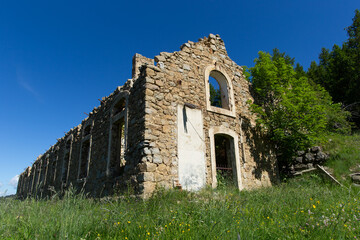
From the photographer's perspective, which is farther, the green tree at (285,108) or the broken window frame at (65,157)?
the broken window frame at (65,157)

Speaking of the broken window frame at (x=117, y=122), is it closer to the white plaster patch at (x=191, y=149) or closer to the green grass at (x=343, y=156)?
the white plaster patch at (x=191, y=149)

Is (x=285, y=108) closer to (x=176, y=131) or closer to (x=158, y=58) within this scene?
(x=176, y=131)

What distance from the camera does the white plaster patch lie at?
6288mm

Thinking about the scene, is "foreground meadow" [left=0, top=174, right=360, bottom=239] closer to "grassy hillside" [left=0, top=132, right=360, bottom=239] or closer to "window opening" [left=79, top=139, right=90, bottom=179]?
"grassy hillside" [left=0, top=132, right=360, bottom=239]

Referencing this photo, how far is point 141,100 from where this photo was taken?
6.51 m

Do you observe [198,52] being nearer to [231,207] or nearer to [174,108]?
[174,108]

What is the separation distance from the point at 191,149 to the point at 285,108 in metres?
4.91

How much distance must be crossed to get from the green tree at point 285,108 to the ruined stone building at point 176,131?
1.93 feet

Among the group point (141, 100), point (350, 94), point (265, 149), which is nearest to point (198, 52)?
point (141, 100)

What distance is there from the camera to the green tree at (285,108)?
827cm

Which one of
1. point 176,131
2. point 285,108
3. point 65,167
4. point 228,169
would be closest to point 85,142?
point 65,167

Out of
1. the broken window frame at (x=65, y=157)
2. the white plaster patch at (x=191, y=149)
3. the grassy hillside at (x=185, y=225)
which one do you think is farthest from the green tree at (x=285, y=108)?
the broken window frame at (x=65, y=157)

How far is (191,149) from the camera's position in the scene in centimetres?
667

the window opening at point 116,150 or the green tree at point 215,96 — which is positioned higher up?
the green tree at point 215,96
